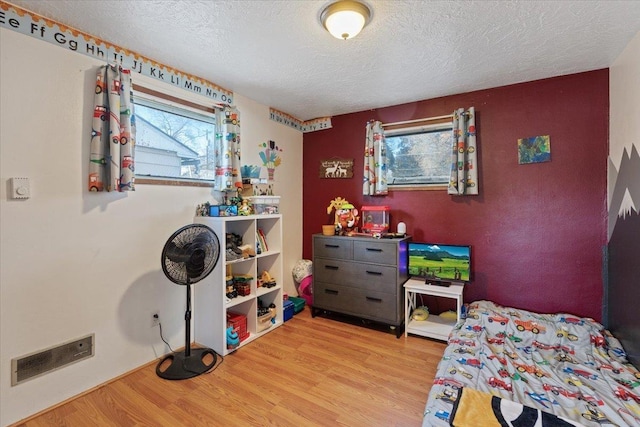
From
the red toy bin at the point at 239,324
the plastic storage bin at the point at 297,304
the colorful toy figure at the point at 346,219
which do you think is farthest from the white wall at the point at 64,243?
the colorful toy figure at the point at 346,219

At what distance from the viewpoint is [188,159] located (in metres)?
2.54

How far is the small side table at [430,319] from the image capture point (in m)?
2.53

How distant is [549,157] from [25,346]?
13.0ft

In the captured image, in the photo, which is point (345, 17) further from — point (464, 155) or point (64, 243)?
point (64, 243)

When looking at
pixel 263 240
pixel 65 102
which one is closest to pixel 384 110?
pixel 263 240

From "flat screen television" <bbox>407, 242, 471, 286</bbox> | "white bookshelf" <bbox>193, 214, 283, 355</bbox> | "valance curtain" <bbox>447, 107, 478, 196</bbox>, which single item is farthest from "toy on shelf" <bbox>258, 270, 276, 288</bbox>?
"valance curtain" <bbox>447, 107, 478, 196</bbox>

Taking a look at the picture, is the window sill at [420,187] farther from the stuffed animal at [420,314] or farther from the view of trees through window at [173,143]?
the view of trees through window at [173,143]

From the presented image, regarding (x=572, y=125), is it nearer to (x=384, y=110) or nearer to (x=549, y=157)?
(x=549, y=157)

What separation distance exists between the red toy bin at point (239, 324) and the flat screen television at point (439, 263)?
1677 millimetres

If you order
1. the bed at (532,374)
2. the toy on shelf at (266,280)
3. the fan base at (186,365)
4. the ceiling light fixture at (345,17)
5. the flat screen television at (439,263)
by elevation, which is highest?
the ceiling light fixture at (345,17)

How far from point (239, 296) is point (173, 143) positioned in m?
1.43

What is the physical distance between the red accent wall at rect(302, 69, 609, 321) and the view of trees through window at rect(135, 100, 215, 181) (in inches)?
82.2

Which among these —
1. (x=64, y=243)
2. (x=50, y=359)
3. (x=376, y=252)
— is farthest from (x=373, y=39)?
(x=50, y=359)

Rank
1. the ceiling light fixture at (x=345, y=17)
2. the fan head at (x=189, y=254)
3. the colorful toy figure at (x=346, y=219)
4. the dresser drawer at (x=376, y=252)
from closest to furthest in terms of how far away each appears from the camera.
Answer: the ceiling light fixture at (x=345, y=17), the fan head at (x=189, y=254), the dresser drawer at (x=376, y=252), the colorful toy figure at (x=346, y=219)
